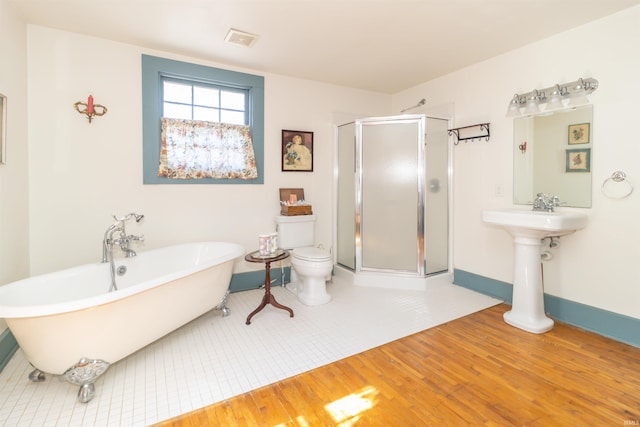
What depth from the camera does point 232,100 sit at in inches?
132

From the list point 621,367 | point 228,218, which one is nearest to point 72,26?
point 228,218

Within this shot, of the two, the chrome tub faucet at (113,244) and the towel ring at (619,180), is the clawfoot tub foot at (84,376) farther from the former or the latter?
the towel ring at (619,180)

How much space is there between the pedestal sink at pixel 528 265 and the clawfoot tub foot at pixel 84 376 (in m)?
2.99

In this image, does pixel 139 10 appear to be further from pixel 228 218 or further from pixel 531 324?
pixel 531 324

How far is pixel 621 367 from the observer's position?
1.95m

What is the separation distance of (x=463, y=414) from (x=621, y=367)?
4.16 feet

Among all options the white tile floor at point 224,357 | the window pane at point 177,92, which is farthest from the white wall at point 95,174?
the white tile floor at point 224,357

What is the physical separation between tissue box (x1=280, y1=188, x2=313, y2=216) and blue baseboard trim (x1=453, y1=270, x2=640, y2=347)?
85.8 inches

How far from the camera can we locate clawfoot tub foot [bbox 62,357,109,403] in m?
1.64

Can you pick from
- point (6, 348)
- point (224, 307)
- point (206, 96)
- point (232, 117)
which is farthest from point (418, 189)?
point (6, 348)

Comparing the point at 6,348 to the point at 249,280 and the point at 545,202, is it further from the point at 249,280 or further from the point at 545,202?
the point at 545,202

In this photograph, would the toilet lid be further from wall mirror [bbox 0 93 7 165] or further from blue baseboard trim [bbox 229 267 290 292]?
wall mirror [bbox 0 93 7 165]

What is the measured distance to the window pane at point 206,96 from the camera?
318 centimetres

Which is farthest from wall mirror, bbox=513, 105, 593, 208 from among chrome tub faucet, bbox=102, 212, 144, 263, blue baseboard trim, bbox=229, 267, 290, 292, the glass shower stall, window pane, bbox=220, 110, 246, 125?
chrome tub faucet, bbox=102, 212, 144, 263
